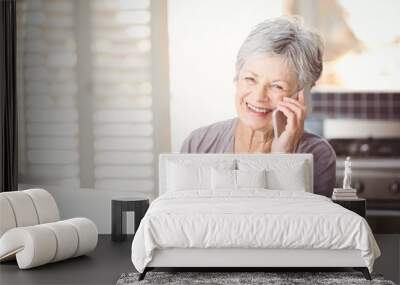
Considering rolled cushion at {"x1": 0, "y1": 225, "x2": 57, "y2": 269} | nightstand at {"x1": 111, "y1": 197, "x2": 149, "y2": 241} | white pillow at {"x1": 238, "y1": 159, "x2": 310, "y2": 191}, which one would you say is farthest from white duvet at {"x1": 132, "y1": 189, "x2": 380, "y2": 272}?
nightstand at {"x1": 111, "y1": 197, "x2": 149, "y2": 241}

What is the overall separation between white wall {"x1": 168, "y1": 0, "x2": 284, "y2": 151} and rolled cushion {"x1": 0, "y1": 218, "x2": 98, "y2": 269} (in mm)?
2028

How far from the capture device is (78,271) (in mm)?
5430

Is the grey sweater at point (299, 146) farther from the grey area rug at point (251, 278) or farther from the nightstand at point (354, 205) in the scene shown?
the grey area rug at point (251, 278)

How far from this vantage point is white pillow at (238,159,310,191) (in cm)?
672

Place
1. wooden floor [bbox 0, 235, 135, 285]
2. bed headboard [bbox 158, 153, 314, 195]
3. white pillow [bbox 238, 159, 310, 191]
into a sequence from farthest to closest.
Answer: bed headboard [bbox 158, 153, 314, 195] → white pillow [bbox 238, 159, 310, 191] → wooden floor [bbox 0, 235, 135, 285]

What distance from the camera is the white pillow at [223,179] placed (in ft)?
21.6

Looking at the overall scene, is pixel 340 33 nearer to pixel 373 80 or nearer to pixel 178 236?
pixel 373 80

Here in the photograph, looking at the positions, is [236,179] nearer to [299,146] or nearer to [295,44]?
[299,146]

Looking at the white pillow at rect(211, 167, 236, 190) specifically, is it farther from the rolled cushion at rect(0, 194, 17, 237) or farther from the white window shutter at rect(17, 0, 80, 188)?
the rolled cushion at rect(0, 194, 17, 237)

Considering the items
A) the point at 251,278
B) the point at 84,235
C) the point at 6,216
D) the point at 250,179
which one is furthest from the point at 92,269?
the point at 250,179

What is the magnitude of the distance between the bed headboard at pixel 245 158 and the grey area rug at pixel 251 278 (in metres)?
1.86

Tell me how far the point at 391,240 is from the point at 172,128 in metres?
2.48

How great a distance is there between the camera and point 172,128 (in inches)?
293

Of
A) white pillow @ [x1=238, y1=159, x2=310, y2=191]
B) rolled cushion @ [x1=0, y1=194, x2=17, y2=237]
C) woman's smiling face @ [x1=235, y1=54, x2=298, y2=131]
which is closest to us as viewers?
rolled cushion @ [x1=0, y1=194, x2=17, y2=237]
